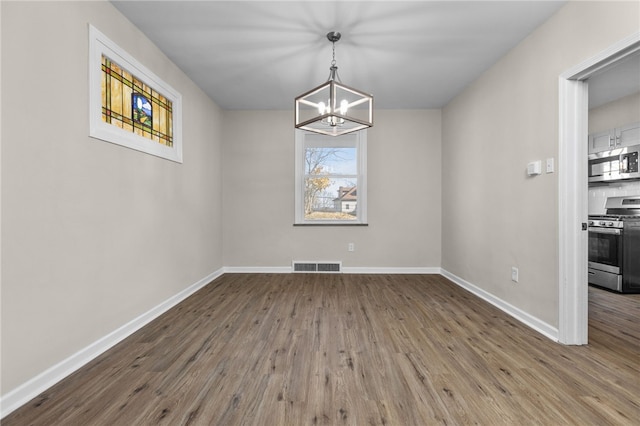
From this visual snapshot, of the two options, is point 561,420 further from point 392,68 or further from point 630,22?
point 392,68

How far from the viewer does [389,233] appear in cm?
461

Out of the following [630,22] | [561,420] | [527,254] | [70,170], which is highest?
[630,22]

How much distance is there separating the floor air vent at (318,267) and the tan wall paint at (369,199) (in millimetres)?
96

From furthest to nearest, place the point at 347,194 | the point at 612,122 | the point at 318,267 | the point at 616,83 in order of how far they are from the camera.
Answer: the point at 347,194 < the point at 318,267 < the point at 612,122 < the point at 616,83

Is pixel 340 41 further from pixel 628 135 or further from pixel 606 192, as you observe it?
pixel 606 192

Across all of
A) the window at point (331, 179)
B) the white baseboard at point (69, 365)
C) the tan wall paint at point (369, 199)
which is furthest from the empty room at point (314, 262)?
the window at point (331, 179)

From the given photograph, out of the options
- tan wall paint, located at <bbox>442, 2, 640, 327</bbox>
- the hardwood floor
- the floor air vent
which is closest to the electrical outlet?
tan wall paint, located at <bbox>442, 2, 640, 327</bbox>

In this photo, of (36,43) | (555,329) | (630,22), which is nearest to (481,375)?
(555,329)

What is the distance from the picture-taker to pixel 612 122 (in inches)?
159

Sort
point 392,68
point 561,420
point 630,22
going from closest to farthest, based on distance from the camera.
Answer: point 561,420 < point 630,22 < point 392,68

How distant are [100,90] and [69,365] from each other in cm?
188

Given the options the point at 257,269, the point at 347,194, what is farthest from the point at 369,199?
the point at 257,269

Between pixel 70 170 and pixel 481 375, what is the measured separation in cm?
291

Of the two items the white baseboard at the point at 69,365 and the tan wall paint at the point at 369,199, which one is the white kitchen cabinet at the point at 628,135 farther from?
the white baseboard at the point at 69,365
